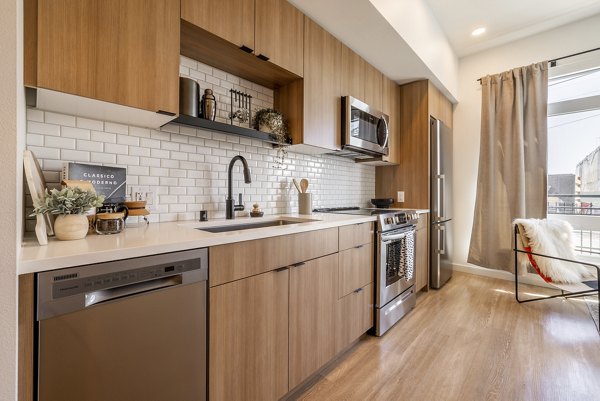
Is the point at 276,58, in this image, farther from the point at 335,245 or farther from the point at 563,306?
the point at 563,306

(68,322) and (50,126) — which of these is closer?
(68,322)

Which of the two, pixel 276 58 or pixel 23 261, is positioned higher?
pixel 276 58

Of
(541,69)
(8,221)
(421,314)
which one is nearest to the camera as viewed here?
(8,221)

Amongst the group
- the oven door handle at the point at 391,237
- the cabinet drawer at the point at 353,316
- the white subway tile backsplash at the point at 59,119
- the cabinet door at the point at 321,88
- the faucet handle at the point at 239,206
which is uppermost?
the cabinet door at the point at 321,88

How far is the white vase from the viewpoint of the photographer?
944 mm

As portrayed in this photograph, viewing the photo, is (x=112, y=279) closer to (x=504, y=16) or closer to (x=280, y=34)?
(x=280, y=34)

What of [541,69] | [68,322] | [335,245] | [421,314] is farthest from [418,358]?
[541,69]

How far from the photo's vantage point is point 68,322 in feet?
2.52

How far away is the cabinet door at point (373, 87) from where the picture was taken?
103 inches

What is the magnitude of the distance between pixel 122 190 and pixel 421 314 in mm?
2592

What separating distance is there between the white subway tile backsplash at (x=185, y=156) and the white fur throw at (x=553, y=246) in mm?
2065

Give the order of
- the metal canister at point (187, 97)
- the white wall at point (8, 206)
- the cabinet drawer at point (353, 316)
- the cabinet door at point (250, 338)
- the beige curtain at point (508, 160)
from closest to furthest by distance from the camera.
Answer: the white wall at point (8, 206)
the cabinet door at point (250, 338)
the metal canister at point (187, 97)
the cabinet drawer at point (353, 316)
the beige curtain at point (508, 160)

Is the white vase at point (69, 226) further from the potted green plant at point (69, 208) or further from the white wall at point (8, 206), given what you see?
the white wall at point (8, 206)

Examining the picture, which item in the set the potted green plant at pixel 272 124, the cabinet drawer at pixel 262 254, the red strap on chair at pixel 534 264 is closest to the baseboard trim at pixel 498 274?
the red strap on chair at pixel 534 264
